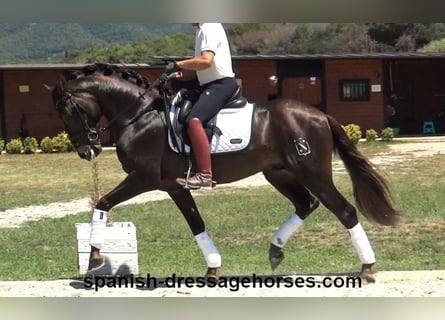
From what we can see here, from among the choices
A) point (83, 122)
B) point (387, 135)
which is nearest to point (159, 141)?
point (83, 122)

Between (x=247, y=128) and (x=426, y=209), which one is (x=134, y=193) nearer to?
(x=247, y=128)

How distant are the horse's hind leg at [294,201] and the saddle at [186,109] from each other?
2.04 feet

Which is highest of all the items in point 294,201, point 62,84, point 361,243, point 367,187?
point 62,84

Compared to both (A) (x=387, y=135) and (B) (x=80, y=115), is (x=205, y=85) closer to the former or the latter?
(B) (x=80, y=115)

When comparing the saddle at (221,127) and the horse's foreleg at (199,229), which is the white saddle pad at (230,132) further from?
the horse's foreleg at (199,229)

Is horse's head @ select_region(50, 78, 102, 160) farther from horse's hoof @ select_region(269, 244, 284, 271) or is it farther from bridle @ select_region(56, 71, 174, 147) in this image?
horse's hoof @ select_region(269, 244, 284, 271)

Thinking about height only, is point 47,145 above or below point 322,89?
below

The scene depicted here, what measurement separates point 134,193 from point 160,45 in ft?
79.5

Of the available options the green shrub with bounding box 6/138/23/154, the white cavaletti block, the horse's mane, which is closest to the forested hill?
the green shrub with bounding box 6/138/23/154

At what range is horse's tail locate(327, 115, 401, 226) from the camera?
5.88 metres

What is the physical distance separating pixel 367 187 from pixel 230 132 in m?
1.20

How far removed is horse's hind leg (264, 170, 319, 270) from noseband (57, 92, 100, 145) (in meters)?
1.37

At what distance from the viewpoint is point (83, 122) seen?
564cm

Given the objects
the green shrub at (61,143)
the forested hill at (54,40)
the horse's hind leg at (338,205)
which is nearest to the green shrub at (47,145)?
the green shrub at (61,143)
